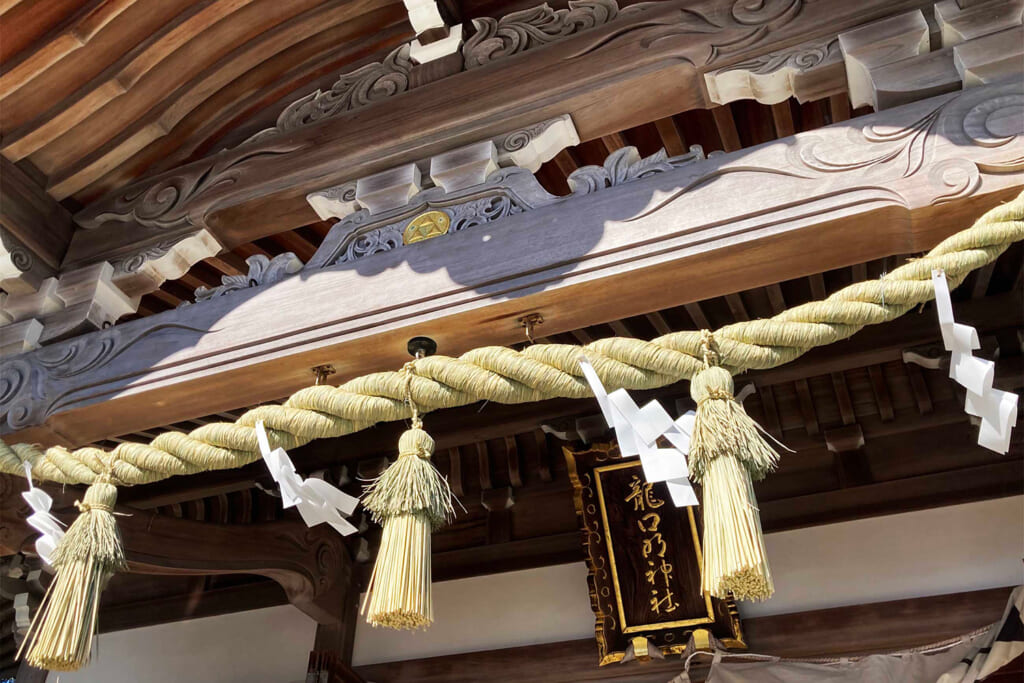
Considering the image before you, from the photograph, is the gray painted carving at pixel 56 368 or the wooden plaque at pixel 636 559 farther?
the wooden plaque at pixel 636 559

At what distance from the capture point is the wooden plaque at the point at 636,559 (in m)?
3.58

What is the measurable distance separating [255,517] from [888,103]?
389 centimetres

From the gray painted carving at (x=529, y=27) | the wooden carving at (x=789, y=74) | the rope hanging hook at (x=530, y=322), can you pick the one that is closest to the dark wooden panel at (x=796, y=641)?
the rope hanging hook at (x=530, y=322)

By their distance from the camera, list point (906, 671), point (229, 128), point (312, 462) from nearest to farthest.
→ point (906, 671), point (229, 128), point (312, 462)

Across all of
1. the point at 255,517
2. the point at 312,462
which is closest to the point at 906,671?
the point at 312,462

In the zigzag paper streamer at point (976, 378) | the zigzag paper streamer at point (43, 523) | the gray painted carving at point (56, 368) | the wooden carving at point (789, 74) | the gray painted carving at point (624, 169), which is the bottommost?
the zigzag paper streamer at point (976, 378)

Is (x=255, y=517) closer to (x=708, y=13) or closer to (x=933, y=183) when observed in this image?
(x=708, y=13)

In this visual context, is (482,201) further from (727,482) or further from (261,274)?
(727,482)

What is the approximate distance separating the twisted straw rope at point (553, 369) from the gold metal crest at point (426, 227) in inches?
23.8

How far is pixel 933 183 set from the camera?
197 cm

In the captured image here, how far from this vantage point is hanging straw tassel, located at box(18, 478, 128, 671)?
6.82ft

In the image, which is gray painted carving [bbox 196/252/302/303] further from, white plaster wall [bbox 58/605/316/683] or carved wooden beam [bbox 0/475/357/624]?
white plaster wall [bbox 58/605/316/683]

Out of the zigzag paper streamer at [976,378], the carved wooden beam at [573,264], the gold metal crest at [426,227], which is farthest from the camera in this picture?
the gold metal crest at [426,227]

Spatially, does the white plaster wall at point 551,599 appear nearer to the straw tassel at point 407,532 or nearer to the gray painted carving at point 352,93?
the straw tassel at point 407,532
